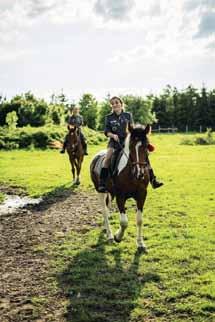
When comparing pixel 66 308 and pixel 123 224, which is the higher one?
pixel 123 224

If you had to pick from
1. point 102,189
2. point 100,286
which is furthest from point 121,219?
point 100,286

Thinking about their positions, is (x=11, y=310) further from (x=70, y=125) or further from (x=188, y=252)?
(x=70, y=125)

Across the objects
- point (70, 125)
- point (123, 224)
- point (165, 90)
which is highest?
point (165, 90)

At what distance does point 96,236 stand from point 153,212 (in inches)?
106

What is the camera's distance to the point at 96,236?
359 inches

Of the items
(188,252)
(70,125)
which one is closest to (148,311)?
(188,252)

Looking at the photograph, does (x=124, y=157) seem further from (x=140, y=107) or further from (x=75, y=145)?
(x=140, y=107)

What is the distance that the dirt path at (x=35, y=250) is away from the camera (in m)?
5.67

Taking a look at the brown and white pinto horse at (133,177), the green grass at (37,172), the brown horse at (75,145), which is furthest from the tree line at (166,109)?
the brown and white pinto horse at (133,177)

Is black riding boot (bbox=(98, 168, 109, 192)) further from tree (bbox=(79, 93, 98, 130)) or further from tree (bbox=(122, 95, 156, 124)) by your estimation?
tree (bbox=(122, 95, 156, 124))

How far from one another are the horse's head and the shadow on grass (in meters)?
1.50

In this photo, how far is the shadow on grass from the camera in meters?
5.40

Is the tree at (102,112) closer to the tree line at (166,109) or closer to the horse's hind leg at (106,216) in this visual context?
the tree line at (166,109)

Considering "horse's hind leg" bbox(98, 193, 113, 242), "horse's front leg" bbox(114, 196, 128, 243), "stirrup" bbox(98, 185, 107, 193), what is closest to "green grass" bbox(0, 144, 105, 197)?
"horse's hind leg" bbox(98, 193, 113, 242)
